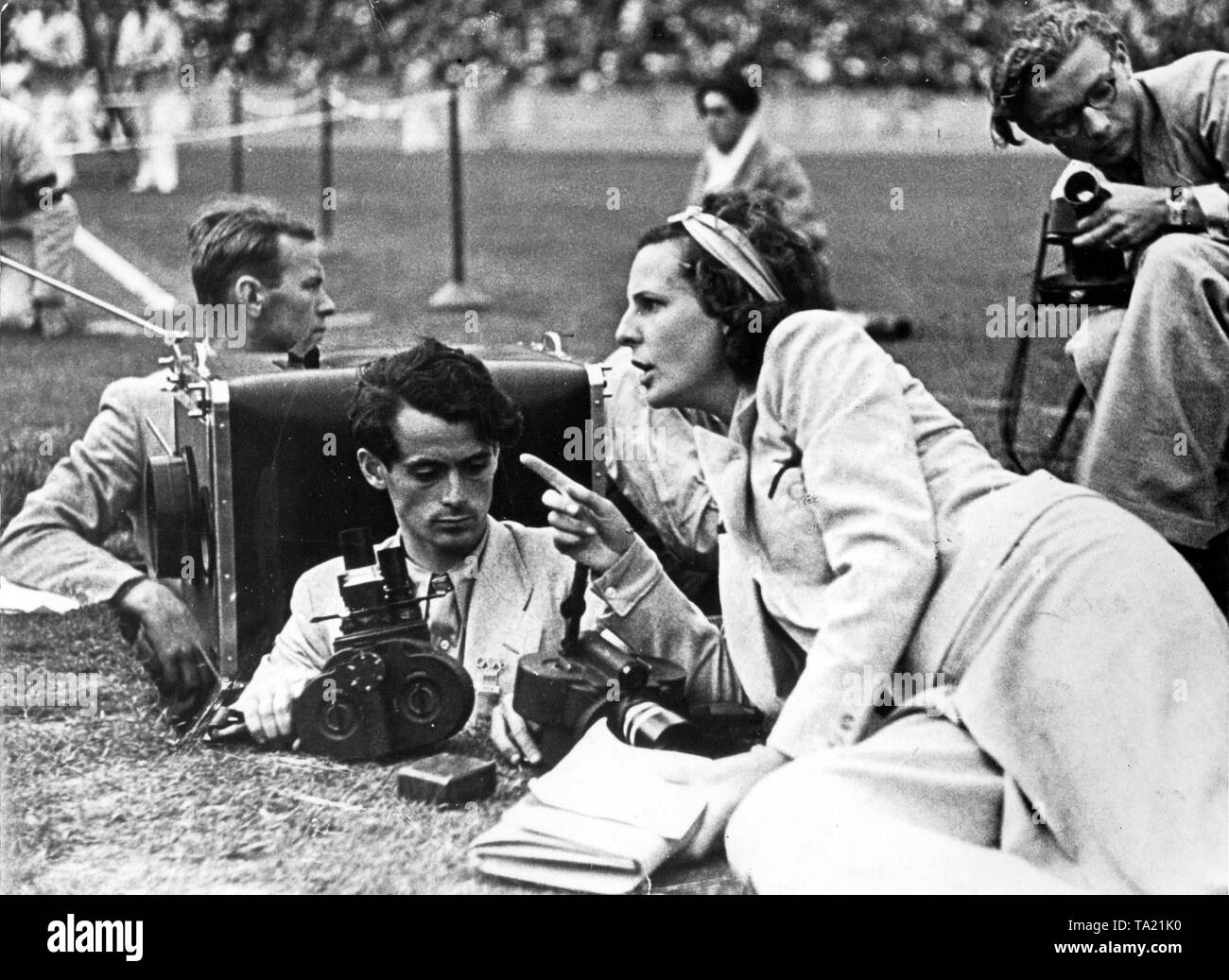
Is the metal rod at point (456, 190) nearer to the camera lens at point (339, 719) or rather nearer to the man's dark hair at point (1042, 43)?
the man's dark hair at point (1042, 43)

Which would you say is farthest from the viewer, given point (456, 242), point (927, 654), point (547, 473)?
point (456, 242)

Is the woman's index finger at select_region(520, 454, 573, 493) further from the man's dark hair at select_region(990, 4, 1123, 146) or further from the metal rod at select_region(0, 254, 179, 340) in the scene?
the man's dark hair at select_region(990, 4, 1123, 146)

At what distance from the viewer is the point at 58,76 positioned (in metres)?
4.70

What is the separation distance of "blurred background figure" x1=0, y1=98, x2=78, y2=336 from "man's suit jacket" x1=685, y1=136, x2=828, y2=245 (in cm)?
160

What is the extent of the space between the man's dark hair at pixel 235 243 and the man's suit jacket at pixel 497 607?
0.82m

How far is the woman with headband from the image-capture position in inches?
122

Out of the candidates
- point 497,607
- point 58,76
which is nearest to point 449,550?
point 497,607

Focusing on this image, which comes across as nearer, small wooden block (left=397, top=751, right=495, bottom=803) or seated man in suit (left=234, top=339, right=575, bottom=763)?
small wooden block (left=397, top=751, right=495, bottom=803)

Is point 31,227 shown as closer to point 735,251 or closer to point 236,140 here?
point 236,140

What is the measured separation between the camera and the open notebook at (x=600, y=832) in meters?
3.27

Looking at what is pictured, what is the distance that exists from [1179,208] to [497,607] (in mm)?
1689

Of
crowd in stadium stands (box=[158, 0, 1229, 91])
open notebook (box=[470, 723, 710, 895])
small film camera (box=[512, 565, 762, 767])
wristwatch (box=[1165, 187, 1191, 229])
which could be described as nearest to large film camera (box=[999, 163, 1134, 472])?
wristwatch (box=[1165, 187, 1191, 229])
